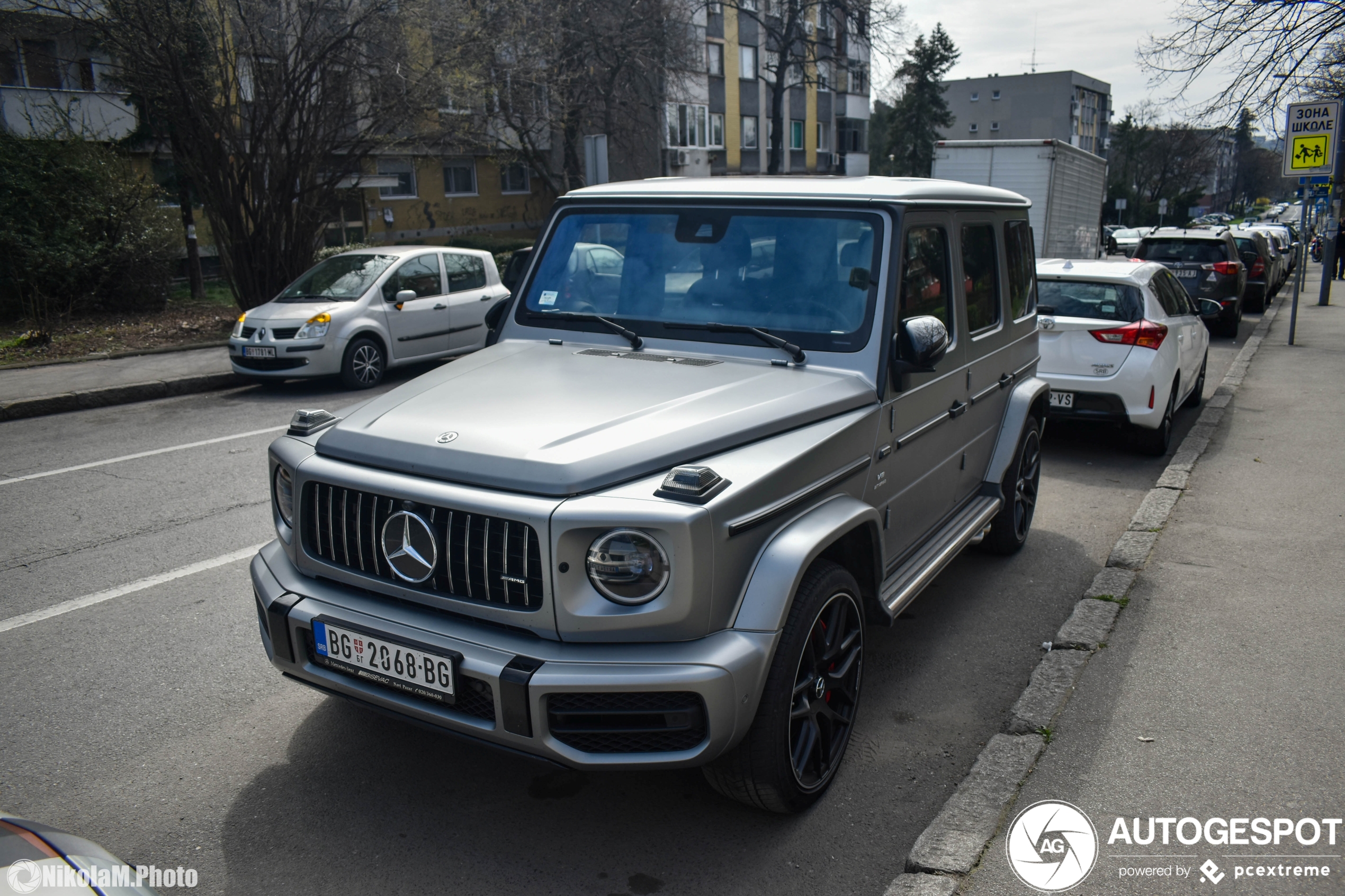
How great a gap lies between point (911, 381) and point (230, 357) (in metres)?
9.98

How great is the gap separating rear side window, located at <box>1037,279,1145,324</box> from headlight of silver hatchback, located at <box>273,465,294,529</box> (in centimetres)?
659

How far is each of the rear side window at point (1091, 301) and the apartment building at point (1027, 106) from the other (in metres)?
90.5

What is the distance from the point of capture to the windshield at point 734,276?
376 cm

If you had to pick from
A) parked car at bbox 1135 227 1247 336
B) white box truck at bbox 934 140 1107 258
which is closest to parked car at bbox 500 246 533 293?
white box truck at bbox 934 140 1107 258

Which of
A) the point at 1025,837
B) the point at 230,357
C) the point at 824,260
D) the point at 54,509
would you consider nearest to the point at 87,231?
the point at 230,357

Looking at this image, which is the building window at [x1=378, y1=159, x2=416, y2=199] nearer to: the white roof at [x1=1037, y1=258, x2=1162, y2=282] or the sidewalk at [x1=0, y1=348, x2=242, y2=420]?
the sidewalk at [x1=0, y1=348, x2=242, y2=420]

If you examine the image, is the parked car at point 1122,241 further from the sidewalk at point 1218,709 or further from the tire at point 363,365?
the sidewalk at point 1218,709

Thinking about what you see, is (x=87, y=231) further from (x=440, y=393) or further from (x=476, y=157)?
(x=476, y=157)

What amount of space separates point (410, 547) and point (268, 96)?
47.9 feet

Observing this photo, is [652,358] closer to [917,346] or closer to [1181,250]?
[917,346]

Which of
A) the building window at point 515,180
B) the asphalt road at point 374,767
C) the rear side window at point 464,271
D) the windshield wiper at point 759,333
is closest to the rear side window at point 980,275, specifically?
the windshield wiper at point 759,333

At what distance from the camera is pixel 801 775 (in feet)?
10.3

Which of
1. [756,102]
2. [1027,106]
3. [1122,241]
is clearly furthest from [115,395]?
[1027,106]

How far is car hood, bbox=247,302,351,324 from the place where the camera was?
1135 cm
